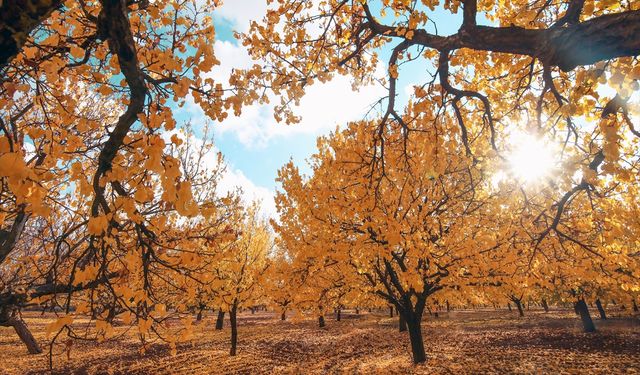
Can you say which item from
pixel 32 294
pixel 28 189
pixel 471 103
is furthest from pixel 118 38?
pixel 471 103

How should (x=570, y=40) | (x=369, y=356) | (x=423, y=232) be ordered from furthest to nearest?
(x=369, y=356) < (x=423, y=232) < (x=570, y=40)

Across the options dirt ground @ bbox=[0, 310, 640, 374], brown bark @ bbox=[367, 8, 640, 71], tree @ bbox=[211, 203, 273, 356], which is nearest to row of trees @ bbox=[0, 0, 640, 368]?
brown bark @ bbox=[367, 8, 640, 71]

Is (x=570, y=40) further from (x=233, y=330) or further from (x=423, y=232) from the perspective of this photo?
(x=233, y=330)

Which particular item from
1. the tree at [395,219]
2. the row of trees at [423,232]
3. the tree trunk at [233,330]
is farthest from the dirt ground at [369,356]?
the tree at [395,219]

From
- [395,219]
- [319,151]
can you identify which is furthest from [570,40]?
[319,151]

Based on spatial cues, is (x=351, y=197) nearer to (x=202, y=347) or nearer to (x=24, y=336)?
(x=202, y=347)

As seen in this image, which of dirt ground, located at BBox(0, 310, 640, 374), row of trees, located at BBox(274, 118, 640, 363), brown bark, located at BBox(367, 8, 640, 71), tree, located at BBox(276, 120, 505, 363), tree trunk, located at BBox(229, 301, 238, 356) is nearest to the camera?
brown bark, located at BBox(367, 8, 640, 71)

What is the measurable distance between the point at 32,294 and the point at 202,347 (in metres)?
13.2

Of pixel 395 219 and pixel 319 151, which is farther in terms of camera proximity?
pixel 319 151

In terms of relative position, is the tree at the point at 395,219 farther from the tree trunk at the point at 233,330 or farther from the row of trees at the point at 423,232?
the tree trunk at the point at 233,330

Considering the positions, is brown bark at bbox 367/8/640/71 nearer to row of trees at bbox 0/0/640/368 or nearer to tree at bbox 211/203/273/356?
row of trees at bbox 0/0/640/368

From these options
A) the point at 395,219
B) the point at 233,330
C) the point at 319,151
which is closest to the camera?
the point at 395,219

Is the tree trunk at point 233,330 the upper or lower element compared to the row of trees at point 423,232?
lower

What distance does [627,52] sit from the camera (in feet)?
7.07
